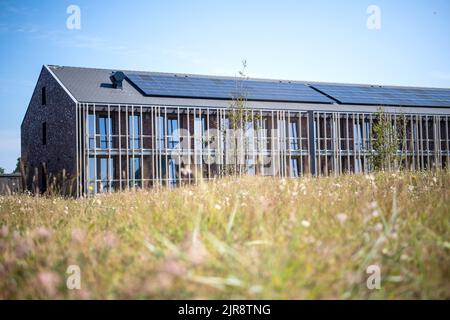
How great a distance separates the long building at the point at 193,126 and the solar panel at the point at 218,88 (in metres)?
0.07

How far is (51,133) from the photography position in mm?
28906

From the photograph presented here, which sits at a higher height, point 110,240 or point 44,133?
point 44,133

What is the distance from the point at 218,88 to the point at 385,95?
12.6m

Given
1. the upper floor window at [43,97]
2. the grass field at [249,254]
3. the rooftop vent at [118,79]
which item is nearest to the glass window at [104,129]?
the rooftop vent at [118,79]

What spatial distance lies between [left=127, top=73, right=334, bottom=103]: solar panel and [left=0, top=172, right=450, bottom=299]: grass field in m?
21.8

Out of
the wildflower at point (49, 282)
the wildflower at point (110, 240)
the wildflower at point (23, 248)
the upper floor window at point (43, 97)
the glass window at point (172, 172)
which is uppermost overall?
the upper floor window at point (43, 97)

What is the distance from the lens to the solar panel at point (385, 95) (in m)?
31.9

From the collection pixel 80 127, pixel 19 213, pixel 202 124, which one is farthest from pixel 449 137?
pixel 19 213

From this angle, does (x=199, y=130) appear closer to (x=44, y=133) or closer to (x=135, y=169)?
(x=135, y=169)

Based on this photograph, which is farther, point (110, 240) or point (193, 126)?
point (193, 126)

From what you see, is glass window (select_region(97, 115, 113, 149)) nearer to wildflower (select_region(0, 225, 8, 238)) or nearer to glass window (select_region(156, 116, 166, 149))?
glass window (select_region(156, 116, 166, 149))

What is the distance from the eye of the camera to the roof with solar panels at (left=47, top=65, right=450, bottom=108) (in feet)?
86.8

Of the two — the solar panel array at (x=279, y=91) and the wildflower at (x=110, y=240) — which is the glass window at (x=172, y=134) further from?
the wildflower at (x=110, y=240)

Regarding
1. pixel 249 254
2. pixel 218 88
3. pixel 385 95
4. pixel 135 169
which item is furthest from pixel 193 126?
pixel 249 254
